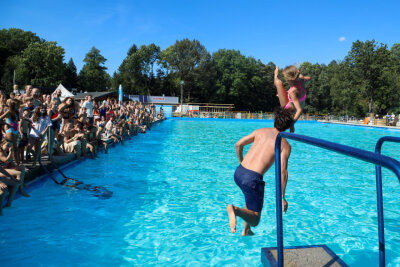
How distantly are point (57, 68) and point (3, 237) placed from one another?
60.6 m

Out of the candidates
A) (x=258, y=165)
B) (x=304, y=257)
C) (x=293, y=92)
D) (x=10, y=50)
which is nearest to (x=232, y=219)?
(x=258, y=165)

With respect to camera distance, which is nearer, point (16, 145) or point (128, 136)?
point (16, 145)

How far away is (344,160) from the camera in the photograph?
1355cm

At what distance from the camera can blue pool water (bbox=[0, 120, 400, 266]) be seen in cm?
458

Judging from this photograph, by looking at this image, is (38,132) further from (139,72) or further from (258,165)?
(139,72)

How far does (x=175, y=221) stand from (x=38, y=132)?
13.5 feet

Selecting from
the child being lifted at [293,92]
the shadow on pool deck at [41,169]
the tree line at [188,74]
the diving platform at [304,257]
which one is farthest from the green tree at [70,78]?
the diving platform at [304,257]

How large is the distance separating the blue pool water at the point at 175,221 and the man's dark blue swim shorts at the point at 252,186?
186 cm

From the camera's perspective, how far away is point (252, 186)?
122 inches

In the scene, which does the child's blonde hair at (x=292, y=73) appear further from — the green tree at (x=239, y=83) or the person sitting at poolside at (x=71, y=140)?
the green tree at (x=239, y=83)

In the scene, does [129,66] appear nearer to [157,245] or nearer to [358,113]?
[358,113]

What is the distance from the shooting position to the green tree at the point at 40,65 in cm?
5556

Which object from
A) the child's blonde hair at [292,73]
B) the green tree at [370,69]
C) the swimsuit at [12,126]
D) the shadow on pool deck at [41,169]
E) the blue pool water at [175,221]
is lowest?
the blue pool water at [175,221]

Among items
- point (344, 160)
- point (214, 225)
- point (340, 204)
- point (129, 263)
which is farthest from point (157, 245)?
point (344, 160)
